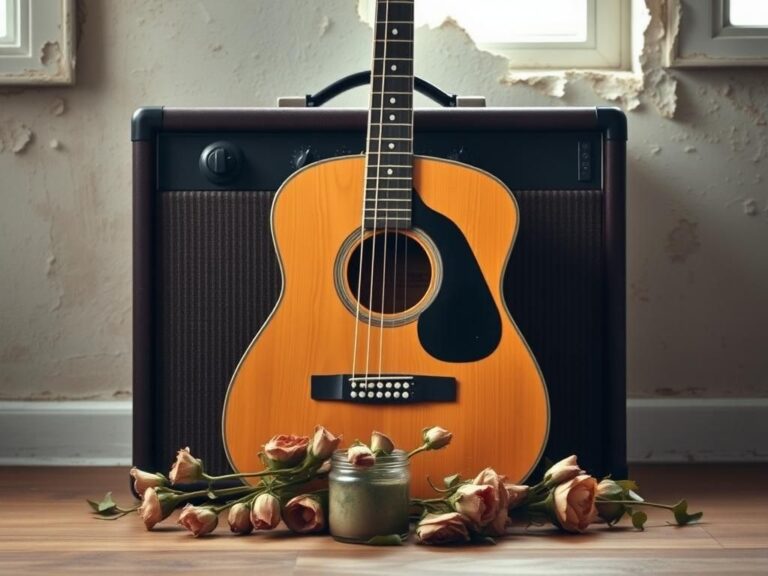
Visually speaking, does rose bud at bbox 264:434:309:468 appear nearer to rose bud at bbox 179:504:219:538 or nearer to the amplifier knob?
rose bud at bbox 179:504:219:538

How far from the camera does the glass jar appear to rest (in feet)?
3.80

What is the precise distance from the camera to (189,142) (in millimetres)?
1466

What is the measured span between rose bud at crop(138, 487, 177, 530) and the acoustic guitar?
0.36ft

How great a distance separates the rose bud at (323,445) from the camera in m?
1.19

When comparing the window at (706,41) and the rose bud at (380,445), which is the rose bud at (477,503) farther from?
the window at (706,41)

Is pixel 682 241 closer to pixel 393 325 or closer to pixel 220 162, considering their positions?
pixel 393 325

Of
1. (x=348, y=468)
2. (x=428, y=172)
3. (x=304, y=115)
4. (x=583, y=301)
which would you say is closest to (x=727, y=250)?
Result: (x=583, y=301)

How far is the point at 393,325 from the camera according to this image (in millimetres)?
1336

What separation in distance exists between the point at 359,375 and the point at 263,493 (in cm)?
21

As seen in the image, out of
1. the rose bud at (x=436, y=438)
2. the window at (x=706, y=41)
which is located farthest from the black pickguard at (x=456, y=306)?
the window at (x=706, y=41)

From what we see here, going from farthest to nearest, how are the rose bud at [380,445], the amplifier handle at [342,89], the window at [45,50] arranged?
the window at [45,50], the amplifier handle at [342,89], the rose bud at [380,445]

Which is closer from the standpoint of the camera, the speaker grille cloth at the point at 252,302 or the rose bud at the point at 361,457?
the rose bud at the point at 361,457

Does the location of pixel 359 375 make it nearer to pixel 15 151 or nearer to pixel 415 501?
pixel 415 501

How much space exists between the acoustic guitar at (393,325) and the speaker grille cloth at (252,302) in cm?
12
